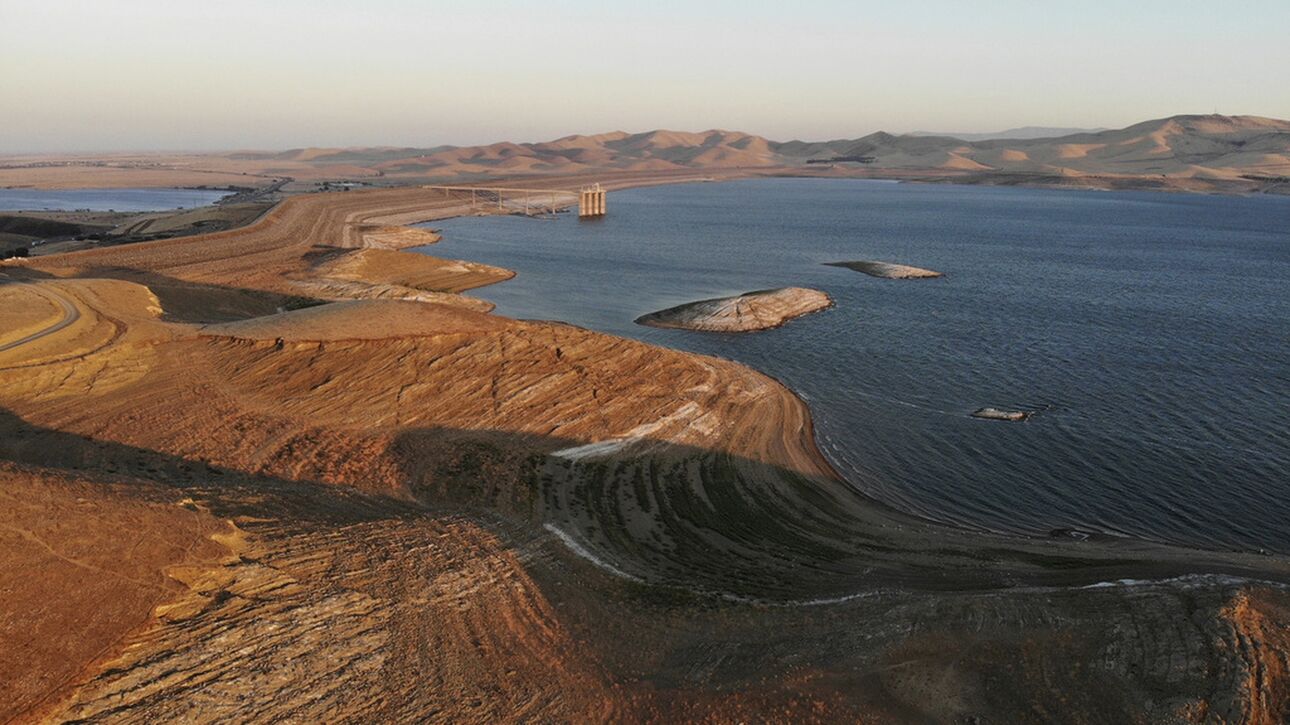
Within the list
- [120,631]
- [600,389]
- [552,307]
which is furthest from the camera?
[552,307]

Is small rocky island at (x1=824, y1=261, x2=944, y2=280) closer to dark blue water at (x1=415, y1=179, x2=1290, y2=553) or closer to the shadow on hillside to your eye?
dark blue water at (x1=415, y1=179, x2=1290, y2=553)

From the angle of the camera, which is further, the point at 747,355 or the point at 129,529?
the point at 747,355

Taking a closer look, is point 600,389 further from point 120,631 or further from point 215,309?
point 215,309

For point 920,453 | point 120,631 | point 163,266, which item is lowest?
point 920,453

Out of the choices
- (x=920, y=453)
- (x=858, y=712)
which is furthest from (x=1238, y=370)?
(x=858, y=712)

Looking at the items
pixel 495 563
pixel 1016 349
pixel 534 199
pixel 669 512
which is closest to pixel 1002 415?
pixel 1016 349

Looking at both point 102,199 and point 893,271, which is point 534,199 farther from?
point 893,271
